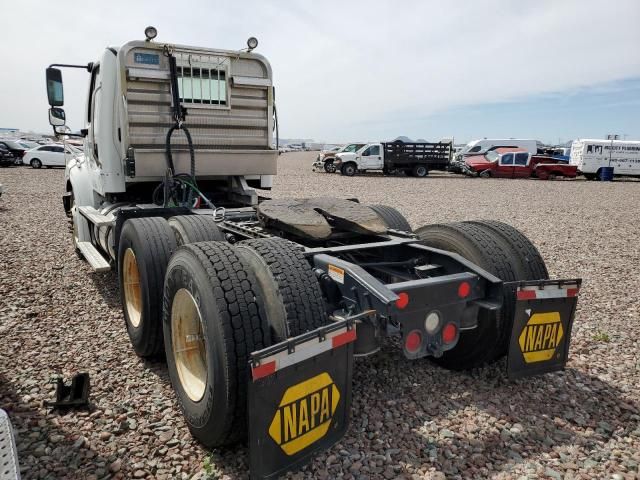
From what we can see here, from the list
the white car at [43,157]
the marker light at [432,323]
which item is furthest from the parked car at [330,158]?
the marker light at [432,323]

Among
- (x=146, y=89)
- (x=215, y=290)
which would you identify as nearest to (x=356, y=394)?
(x=215, y=290)

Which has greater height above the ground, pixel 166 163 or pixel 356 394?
pixel 166 163

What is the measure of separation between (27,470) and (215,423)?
3.43ft

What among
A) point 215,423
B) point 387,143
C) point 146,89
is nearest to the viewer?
point 215,423

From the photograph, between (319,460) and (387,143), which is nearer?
(319,460)

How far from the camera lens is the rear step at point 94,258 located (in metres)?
4.94

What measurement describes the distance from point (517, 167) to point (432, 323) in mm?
27686

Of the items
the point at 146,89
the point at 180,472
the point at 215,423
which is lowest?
the point at 180,472

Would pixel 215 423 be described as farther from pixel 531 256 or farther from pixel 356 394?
A: pixel 531 256

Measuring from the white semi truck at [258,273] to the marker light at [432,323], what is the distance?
0.01 meters

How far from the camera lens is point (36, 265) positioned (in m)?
6.60

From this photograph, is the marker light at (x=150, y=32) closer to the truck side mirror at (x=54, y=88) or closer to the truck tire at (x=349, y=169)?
the truck side mirror at (x=54, y=88)

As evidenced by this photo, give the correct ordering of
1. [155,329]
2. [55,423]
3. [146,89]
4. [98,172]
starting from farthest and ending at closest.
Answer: [98,172]
[146,89]
[155,329]
[55,423]

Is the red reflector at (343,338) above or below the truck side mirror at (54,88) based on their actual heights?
below
